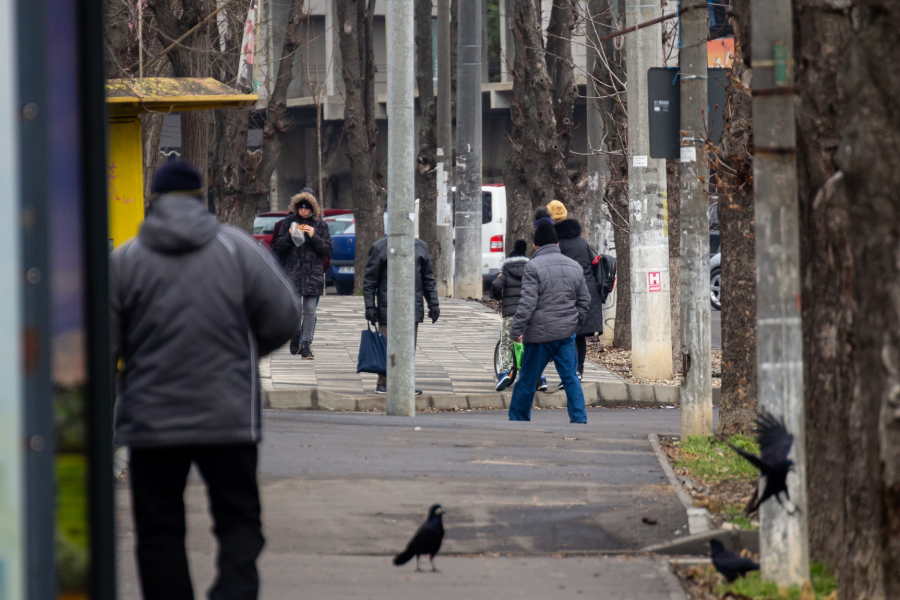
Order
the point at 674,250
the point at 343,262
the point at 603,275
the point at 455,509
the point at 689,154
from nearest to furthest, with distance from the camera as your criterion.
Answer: the point at 455,509 → the point at 689,154 → the point at 603,275 → the point at 674,250 → the point at 343,262

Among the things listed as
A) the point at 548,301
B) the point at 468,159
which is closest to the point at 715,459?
the point at 548,301

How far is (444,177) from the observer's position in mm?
25422

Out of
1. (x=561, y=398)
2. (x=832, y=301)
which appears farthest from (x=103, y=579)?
(x=561, y=398)

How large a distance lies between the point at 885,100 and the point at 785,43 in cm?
137

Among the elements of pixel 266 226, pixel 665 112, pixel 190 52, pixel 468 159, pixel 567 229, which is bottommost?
pixel 567 229

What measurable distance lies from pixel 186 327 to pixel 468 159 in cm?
2137

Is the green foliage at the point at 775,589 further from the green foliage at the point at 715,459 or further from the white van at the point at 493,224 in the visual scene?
the white van at the point at 493,224

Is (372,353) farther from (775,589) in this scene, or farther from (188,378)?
(188,378)

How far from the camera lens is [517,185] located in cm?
2394

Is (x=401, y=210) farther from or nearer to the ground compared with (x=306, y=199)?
nearer to the ground

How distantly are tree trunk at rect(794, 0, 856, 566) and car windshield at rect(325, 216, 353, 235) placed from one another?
2294 centimetres

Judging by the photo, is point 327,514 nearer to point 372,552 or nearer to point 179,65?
point 372,552

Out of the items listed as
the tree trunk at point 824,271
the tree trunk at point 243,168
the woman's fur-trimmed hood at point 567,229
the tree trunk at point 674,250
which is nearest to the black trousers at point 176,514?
the tree trunk at point 824,271

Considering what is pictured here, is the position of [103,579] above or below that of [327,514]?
above
